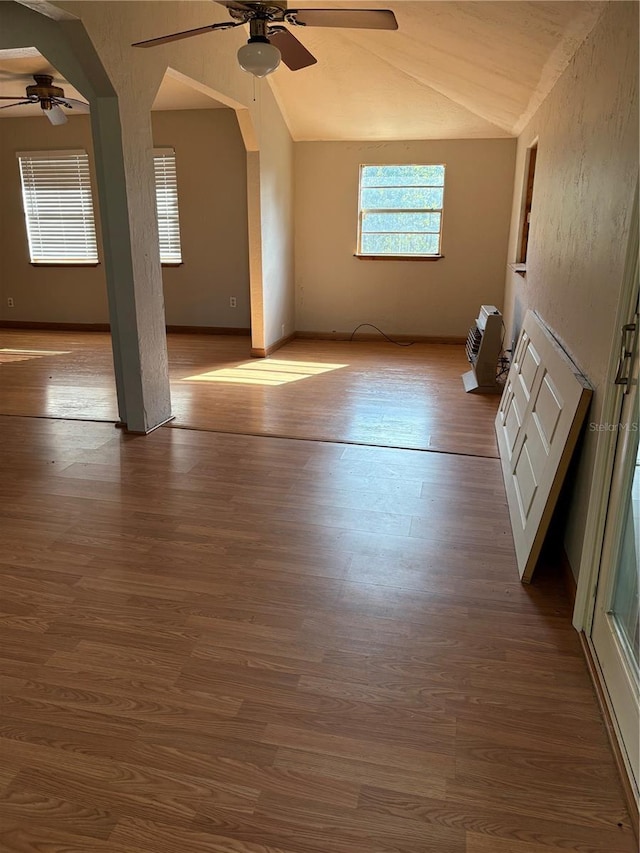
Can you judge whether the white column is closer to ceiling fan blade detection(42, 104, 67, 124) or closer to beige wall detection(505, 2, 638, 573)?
ceiling fan blade detection(42, 104, 67, 124)

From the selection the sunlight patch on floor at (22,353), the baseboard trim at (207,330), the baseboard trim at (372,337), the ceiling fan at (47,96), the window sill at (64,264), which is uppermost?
the ceiling fan at (47,96)

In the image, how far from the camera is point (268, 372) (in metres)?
5.84

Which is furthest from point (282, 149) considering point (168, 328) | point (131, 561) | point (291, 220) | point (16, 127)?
point (131, 561)

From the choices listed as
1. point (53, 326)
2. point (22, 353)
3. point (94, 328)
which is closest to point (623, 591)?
point (22, 353)

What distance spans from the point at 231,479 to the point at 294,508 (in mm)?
505

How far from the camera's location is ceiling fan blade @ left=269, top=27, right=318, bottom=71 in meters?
3.04

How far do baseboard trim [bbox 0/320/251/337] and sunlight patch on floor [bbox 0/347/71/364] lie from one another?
129cm

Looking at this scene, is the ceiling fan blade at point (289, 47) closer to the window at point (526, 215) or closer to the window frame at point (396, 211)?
A: the window at point (526, 215)

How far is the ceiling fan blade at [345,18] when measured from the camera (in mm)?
2621

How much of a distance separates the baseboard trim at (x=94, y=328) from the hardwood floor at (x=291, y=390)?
1.48ft

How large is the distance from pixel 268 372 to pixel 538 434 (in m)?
3.43

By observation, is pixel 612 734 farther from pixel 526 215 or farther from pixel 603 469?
pixel 526 215

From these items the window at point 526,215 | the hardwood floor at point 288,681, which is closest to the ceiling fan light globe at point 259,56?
the hardwood floor at point 288,681

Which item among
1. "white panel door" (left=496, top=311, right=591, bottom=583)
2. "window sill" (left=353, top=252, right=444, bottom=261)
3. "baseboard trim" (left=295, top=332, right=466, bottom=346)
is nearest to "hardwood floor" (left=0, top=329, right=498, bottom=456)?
"baseboard trim" (left=295, top=332, right=466, bottom=346)
